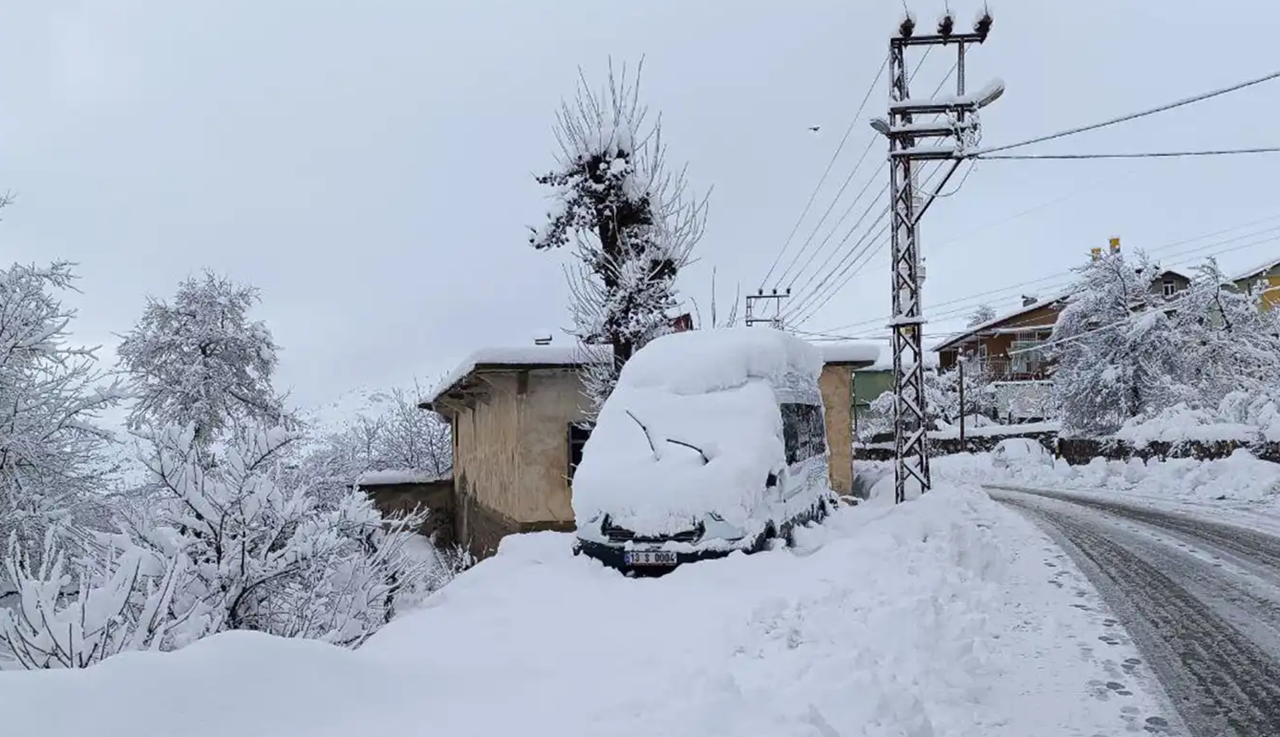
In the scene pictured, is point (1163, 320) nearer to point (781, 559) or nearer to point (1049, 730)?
point (781, 559)

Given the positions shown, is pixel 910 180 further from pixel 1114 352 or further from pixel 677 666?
pixel 1114 352

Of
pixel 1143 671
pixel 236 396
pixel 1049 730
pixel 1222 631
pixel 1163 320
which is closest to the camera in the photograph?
pixel 1049 730

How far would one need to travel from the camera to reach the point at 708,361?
9867mm

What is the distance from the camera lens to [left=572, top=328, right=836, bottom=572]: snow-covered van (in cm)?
788

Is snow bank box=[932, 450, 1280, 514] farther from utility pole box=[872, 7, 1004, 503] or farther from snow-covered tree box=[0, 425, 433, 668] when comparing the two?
snow-covered tree box=[0, 425, 433, 668]

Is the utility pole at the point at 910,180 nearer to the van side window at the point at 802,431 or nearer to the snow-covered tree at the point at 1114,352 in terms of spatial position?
the van side window at the point at 802,431

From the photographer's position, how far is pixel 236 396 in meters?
25.8

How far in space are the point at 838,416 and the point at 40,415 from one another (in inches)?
580

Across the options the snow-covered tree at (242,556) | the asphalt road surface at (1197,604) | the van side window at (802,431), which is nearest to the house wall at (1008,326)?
the asphalt road surface at (1197,604)

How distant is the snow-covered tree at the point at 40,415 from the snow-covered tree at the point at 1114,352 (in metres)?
34.2

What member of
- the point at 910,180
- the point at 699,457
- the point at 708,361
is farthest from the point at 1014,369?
the point at 699,457

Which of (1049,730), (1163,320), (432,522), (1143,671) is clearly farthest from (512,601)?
(1163,320)

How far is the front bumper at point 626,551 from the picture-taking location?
25.5ft

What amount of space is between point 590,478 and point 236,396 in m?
20.9
